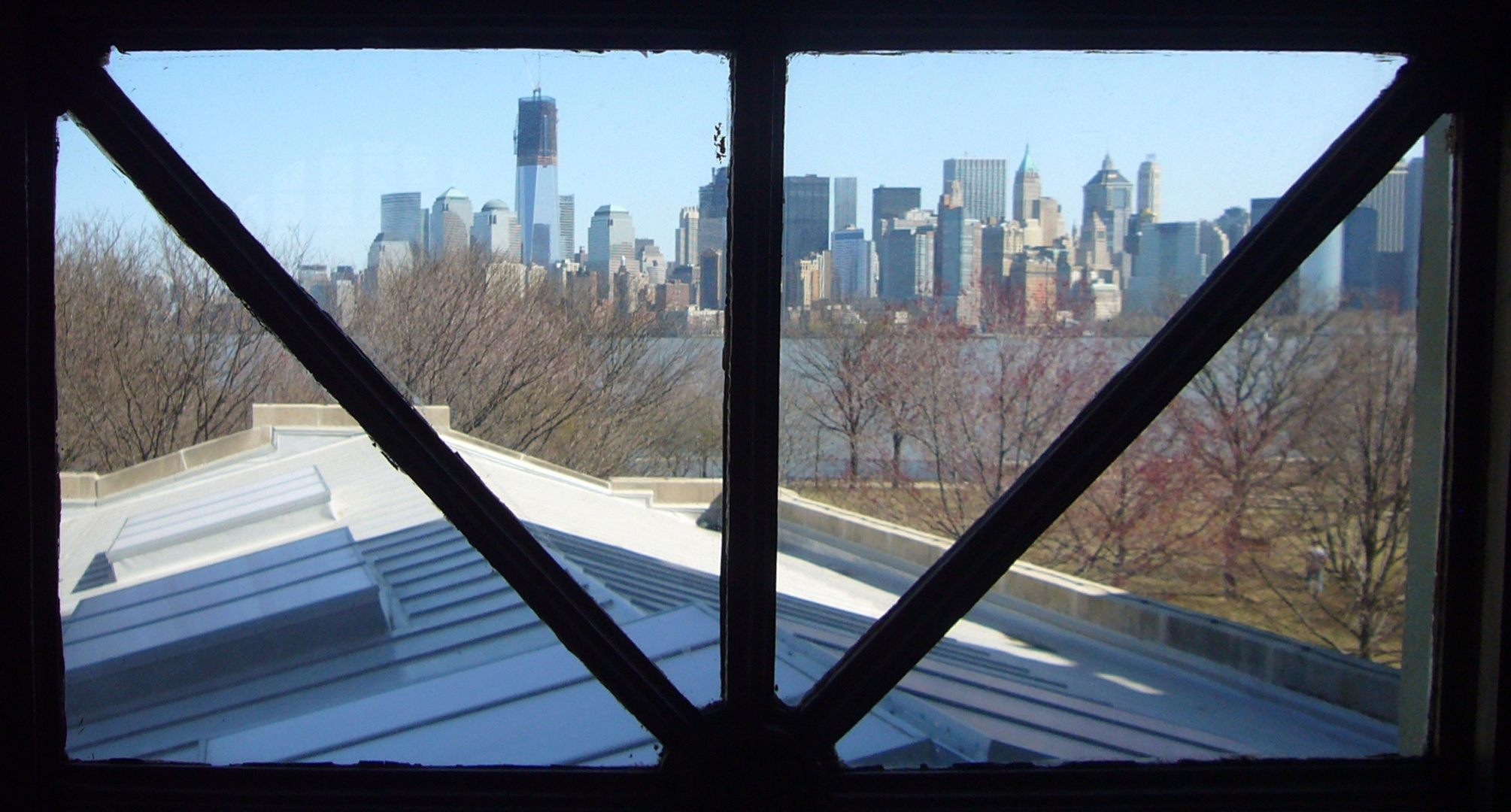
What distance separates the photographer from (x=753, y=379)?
208cm

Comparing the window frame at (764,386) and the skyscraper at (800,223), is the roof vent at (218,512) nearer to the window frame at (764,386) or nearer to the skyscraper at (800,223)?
the window frame at (764,386)

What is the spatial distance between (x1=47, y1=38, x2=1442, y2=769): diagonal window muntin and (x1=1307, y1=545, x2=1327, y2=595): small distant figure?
5.37m

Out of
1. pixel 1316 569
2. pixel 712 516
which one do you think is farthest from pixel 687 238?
pixel 1316 569

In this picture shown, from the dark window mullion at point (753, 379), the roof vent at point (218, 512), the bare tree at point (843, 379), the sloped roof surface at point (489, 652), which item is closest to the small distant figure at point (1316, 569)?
the sloped roof surface at point (489, 652)

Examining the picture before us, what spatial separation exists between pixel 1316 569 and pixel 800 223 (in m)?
5.95

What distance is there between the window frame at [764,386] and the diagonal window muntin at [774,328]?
0.20ft

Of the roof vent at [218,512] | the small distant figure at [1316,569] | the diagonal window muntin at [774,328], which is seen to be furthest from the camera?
the small distant figure at [1316,569]

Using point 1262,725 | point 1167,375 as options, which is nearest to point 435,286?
point 1167,375

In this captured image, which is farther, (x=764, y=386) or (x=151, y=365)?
(x=151, y=365)

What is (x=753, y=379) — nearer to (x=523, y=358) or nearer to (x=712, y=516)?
(x=523, y=358)

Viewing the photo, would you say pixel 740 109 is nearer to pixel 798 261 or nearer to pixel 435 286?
pixel 798 261

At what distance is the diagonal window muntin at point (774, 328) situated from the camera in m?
2.01

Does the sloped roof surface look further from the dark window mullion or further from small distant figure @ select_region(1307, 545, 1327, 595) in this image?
small distant figure @ select_region(1307, 545, 1327, 595)

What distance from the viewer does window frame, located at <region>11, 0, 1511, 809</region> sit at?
204 centimetres
